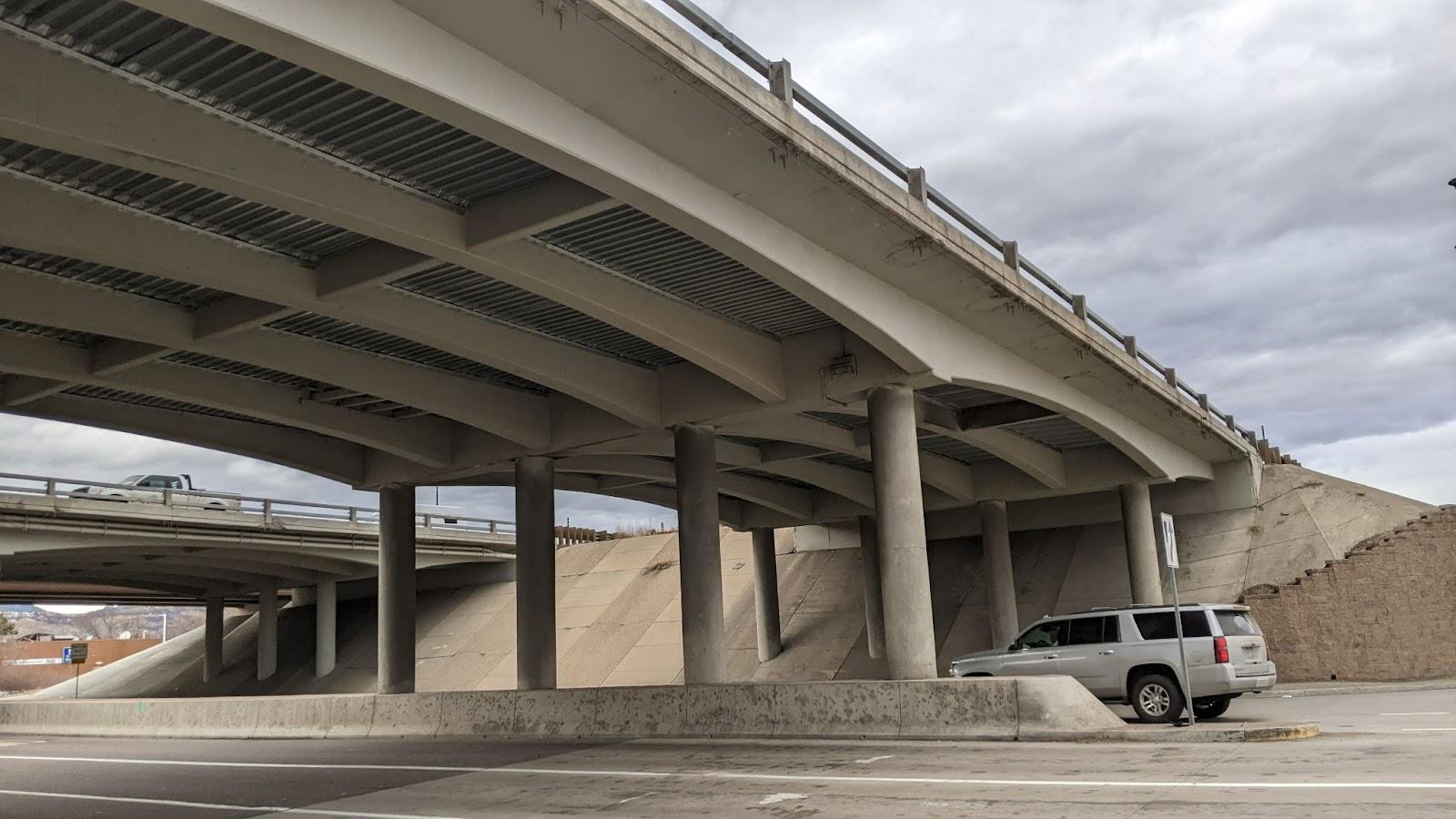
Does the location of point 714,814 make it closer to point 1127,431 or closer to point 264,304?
point 264,304

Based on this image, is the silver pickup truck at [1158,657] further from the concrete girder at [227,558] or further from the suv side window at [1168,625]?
the concrete girder at [227,558]

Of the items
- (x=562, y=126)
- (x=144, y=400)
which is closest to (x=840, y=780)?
(x=562, y=126)

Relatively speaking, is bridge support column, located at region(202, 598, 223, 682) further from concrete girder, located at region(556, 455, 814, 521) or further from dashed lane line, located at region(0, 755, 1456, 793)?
dashed lane line, located at region(0, 755, 1456, 793)

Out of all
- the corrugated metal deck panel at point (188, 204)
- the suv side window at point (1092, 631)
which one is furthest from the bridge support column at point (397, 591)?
the suv side window at point (1092, 631)

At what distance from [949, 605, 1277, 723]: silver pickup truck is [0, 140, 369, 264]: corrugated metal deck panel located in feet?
40.8

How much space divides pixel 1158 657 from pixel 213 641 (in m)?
51.4

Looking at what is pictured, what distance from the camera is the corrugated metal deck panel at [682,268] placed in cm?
1561

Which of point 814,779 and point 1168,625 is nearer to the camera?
point 814,779

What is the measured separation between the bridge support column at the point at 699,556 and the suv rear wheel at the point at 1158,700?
773 centimetres

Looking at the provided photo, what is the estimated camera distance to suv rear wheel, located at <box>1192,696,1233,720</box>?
1755 centimetres

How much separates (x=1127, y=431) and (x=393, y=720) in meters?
18.5

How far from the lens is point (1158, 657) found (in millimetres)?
17047

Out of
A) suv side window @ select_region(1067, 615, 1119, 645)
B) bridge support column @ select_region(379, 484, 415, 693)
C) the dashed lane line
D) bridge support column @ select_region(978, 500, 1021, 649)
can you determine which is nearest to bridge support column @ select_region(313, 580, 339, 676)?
bridge support column @ select_region(379, 484, 415, 693)

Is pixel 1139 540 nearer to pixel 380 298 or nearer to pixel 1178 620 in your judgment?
pixel 1178 620
